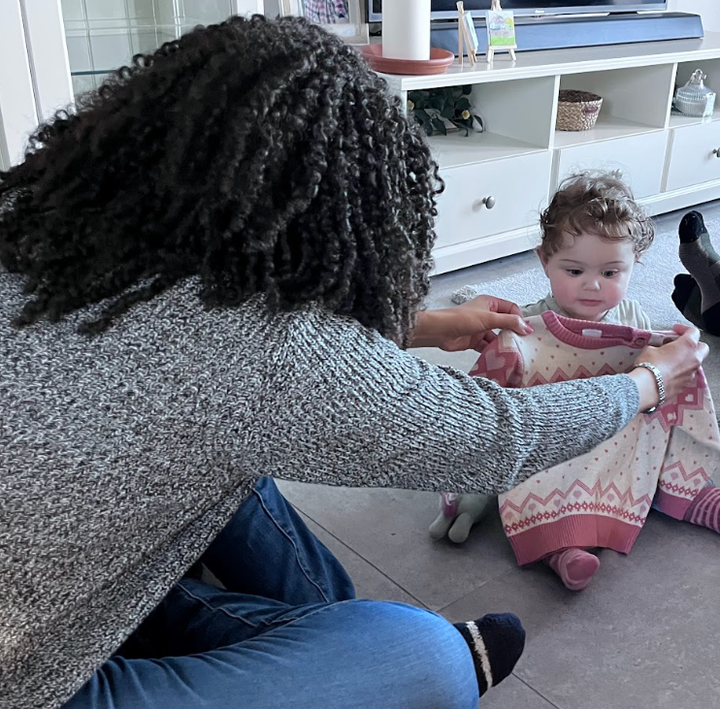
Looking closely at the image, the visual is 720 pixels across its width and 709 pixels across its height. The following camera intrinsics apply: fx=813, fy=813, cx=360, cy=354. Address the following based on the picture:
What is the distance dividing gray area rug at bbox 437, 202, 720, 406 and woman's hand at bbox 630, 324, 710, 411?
74 centimetres

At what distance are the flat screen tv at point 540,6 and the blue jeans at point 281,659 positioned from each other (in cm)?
188

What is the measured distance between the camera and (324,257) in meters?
0.66

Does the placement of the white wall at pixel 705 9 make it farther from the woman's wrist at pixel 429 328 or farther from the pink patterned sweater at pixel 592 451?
the woman's wrist at pixel 429 328

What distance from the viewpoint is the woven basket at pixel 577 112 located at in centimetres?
255

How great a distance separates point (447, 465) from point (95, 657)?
346mm

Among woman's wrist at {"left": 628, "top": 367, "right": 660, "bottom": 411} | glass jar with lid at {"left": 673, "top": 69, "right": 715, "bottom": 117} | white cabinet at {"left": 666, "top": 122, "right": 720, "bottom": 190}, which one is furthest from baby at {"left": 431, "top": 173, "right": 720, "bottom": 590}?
glass jar with lid at {"left": 673, "top": 69, "right": 715, "bottom": 117}

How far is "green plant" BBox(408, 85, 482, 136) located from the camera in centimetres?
249

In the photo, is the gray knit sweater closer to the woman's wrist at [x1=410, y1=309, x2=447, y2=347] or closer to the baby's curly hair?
the woman's wrist at [x1=410, y1=309, x2=447, y2=347]

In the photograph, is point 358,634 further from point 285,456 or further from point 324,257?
point 324,257

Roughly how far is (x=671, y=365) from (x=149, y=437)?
715 mm

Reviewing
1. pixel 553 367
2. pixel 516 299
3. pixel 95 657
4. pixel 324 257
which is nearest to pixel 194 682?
pixel 95 657

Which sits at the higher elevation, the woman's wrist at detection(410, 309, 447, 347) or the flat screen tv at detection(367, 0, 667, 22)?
the flat screen tv at detection(367, 0, 667, 22)

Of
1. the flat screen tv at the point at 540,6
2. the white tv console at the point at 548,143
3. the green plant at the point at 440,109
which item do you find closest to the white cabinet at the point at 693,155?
the white tv console at the point at 548,143

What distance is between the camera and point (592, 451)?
119 cm
